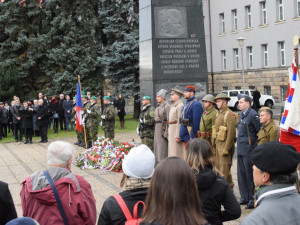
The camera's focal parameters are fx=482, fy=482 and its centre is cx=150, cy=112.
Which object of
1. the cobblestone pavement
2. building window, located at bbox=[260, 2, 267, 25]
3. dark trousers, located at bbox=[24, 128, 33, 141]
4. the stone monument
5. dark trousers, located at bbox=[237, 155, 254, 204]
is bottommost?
A: the cobblestone pavement

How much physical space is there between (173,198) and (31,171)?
10.4 m

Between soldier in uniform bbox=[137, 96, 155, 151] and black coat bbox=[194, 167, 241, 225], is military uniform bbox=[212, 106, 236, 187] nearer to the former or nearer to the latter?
soldier in uniform bbox=[137, 96, 155, 151]

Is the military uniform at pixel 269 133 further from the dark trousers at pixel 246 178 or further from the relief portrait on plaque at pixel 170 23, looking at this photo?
the relief portrait on plaque at pixel 170 23

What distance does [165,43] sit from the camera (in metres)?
12.2

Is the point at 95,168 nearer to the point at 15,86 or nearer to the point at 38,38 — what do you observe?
the point at 15,86

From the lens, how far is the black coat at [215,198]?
4176mm

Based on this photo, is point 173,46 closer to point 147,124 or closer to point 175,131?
point 147,124

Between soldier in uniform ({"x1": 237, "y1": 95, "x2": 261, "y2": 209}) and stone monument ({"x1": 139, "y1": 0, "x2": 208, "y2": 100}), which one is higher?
stone monument ({"x1": 139, "y1": 0, "x2": 208, "y2": 100})

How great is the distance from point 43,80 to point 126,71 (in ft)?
21.1

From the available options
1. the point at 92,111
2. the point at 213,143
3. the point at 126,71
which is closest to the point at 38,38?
the point at 126,71

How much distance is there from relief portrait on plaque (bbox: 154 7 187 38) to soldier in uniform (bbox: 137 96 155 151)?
1812 millimetres

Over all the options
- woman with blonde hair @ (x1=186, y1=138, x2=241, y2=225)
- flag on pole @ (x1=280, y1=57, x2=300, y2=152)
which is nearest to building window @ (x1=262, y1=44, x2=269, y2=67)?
flag on pole @ (x1=280, y1=57, x2=300, y2=152)

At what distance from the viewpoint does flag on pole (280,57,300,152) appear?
21.4 ft

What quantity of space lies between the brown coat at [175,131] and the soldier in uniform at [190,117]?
0.94 feet
